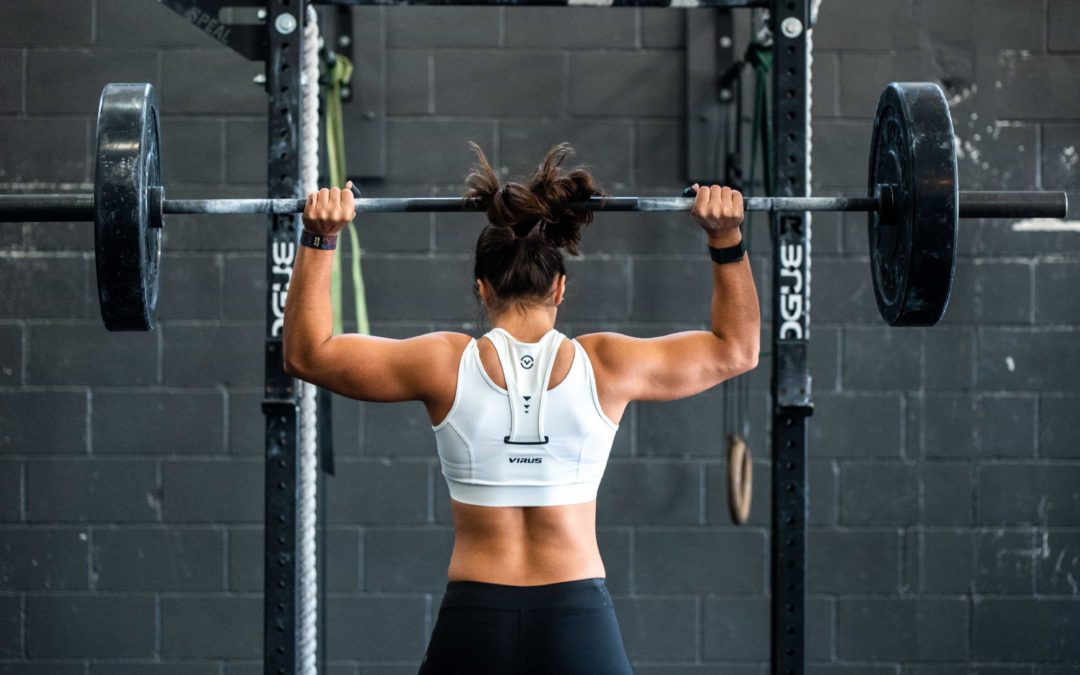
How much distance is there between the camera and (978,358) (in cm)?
284

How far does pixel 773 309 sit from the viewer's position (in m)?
1.97

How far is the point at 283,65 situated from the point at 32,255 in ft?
4.19

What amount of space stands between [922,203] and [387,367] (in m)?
0.88

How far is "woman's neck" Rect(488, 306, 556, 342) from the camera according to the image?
5.48 ft

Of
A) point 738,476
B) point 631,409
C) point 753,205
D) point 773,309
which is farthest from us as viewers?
point 631,409

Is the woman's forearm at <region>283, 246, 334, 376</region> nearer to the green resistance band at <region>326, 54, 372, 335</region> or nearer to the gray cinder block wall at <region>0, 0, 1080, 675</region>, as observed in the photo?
the green resistance band at <region>326, 54, 372, 335</region>

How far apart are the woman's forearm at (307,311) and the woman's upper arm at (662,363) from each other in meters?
0.43

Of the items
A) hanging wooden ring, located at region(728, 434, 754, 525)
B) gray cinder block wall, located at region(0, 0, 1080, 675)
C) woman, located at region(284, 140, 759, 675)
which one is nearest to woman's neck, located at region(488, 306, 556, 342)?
woman, located at region(284, 140, 759, 675)

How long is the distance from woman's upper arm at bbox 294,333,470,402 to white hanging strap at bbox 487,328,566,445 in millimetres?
81

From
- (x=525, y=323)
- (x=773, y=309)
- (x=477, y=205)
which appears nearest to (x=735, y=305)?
(x=773, y=309)

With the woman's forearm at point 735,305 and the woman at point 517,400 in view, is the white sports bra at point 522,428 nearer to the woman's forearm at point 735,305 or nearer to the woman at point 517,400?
the woman at point 517,400

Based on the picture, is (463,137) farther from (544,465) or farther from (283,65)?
(544,465)

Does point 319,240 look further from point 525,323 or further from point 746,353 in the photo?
point 746,353

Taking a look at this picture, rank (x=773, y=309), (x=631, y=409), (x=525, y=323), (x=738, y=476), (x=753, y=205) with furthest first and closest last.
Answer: (x=631, y=409) < (x=738, y=476) < (x=773, y=309) < (x=753, y=205) < (x=525, y=323)
